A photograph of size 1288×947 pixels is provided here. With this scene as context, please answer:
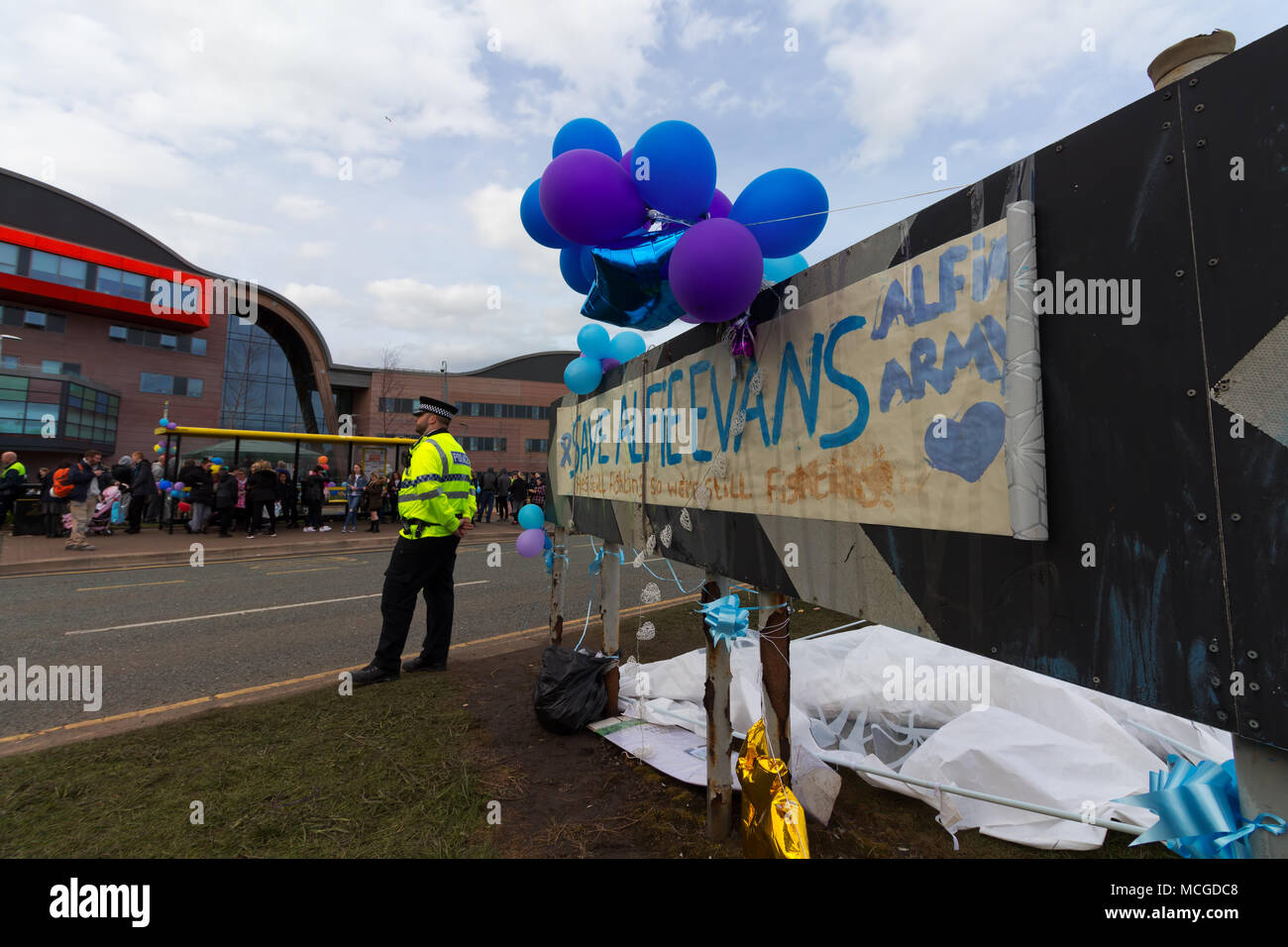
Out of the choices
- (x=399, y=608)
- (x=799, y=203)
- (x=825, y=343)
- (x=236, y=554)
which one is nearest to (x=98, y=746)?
(x=399, y=608)

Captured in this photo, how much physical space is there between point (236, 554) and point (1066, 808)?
13.7 meters

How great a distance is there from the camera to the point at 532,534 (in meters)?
4.80

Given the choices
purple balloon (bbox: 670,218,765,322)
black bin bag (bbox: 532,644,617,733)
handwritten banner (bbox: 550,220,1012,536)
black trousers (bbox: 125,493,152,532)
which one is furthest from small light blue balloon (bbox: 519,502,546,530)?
black trousers (bbox: 125,493,152,532)

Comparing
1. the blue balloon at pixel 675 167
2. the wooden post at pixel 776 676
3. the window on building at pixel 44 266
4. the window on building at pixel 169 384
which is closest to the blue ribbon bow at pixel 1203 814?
the wooden post at pixel 776 676

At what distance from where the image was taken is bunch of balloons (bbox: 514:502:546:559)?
4.76m

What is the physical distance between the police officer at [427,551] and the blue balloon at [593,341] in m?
1.28

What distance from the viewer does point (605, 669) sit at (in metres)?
3.98

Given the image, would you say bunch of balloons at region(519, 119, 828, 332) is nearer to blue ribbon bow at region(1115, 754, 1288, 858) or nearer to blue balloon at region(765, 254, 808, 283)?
blue balloon at region(765, 254, 808, 283)

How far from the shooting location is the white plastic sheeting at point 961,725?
2594mm

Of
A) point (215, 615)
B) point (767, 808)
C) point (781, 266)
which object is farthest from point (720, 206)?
point (215, 615)

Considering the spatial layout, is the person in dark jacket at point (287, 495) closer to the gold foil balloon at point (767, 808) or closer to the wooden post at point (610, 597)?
the wooden post at point (610, 597)

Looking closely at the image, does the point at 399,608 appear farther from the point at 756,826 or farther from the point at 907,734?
the point at 907,734

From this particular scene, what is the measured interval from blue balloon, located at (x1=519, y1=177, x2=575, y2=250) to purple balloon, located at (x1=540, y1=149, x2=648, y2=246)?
0.84 m
